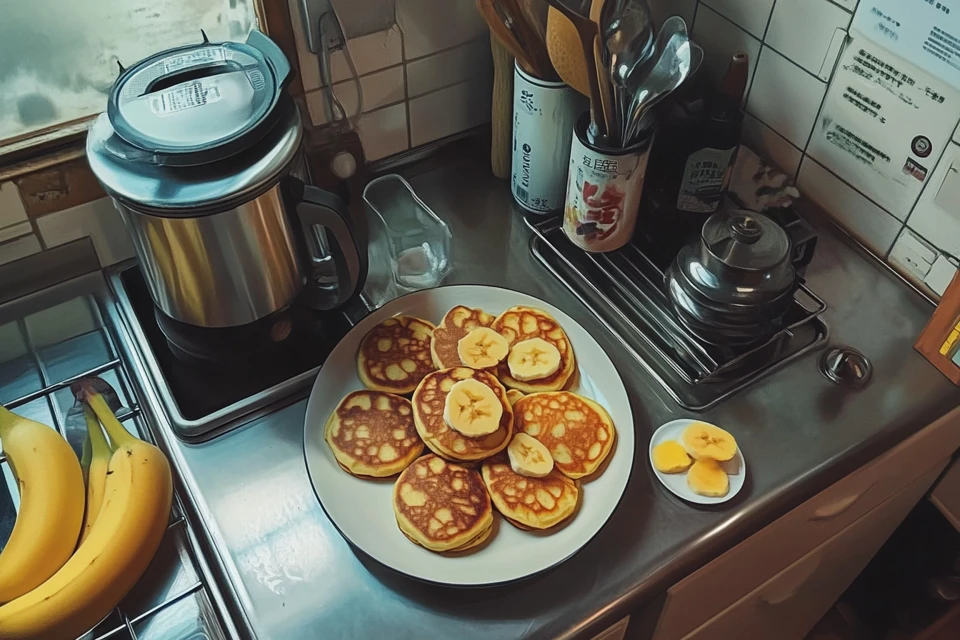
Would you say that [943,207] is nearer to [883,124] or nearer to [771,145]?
[883,124]

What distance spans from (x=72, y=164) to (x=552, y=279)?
510 mm

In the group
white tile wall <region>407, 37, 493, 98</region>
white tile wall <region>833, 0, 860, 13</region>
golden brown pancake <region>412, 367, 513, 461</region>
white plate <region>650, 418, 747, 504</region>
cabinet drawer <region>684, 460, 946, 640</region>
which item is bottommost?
cabinet drawer <region>684, 460, 946, 640</region>

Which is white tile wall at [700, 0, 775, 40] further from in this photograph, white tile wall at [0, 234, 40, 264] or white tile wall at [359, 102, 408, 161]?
white tile wall at [0, 234, 40, 264]

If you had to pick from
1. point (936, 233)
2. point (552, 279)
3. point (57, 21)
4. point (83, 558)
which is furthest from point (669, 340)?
point (57, 21)

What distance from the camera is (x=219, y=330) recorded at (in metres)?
0.78

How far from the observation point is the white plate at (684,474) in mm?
727

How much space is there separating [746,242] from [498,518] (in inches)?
13.6

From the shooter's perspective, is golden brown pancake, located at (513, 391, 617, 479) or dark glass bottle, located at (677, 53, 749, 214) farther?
dark glass bottle, located at (677, 53, 749, 214)

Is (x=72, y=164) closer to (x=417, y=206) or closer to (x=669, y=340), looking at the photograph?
(x=417, y=206)

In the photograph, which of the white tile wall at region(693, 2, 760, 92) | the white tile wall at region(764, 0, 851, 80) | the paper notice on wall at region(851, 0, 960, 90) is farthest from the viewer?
the white tile wall at region(693, 2, 760, 92)

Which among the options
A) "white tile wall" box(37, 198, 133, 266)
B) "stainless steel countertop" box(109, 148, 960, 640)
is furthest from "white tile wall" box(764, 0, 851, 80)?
"white tile wall" box(37, 198, 133, 266)

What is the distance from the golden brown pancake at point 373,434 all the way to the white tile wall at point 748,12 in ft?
1.89

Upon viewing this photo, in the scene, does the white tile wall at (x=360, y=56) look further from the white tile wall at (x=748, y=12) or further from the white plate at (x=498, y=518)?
the white tile wall at (x=748, y=12)

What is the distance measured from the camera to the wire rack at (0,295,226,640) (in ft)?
2.20
